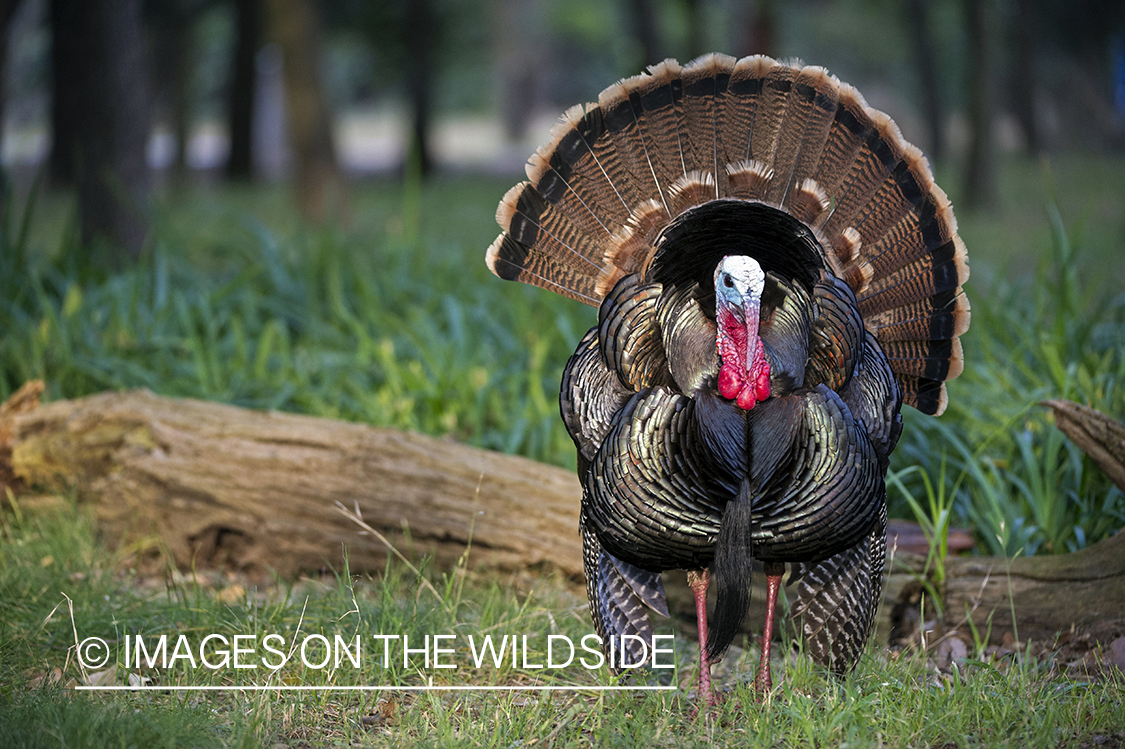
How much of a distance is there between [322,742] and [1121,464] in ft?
8.45

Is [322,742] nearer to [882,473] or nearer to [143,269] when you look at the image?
[882,473]

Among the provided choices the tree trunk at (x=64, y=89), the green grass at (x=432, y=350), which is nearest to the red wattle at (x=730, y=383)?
the green grass at (x=432, y=350)

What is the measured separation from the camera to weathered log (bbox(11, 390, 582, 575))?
342cm

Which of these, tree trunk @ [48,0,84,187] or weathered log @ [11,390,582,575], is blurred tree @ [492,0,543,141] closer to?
tree trunk @ [48,0,84,187]

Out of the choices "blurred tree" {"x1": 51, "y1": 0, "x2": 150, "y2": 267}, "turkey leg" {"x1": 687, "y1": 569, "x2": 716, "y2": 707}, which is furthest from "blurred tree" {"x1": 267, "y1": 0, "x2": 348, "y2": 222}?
"turkey leg" {"x1": 687, "y1": 569, "x2": 716, "y2": 707}

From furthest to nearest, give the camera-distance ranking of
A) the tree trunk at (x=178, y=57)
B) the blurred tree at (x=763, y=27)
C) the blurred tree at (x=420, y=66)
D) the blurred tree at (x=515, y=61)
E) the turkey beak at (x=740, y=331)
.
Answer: the blurred tree at (x=515, y=61) < the blurred tree at (x=420, y=66) < the tree trunk at (x=178, y=57) < the blurred tree at (x=763, y=27) < the turkey beak at (x=740, y=331)

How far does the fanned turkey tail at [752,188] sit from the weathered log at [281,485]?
943 mm

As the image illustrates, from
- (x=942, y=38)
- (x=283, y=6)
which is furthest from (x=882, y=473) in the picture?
(x=942, y=38)

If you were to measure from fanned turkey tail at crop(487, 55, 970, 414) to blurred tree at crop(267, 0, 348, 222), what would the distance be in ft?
21.4

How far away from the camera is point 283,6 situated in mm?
8766

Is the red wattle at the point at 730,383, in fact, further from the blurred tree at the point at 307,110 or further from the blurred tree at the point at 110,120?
the blurred tree at the point at 307,110

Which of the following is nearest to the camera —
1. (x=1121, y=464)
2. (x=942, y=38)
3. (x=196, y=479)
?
(x=1121, y=464)

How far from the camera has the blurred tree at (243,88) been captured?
15.4 m

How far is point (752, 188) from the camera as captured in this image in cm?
271
